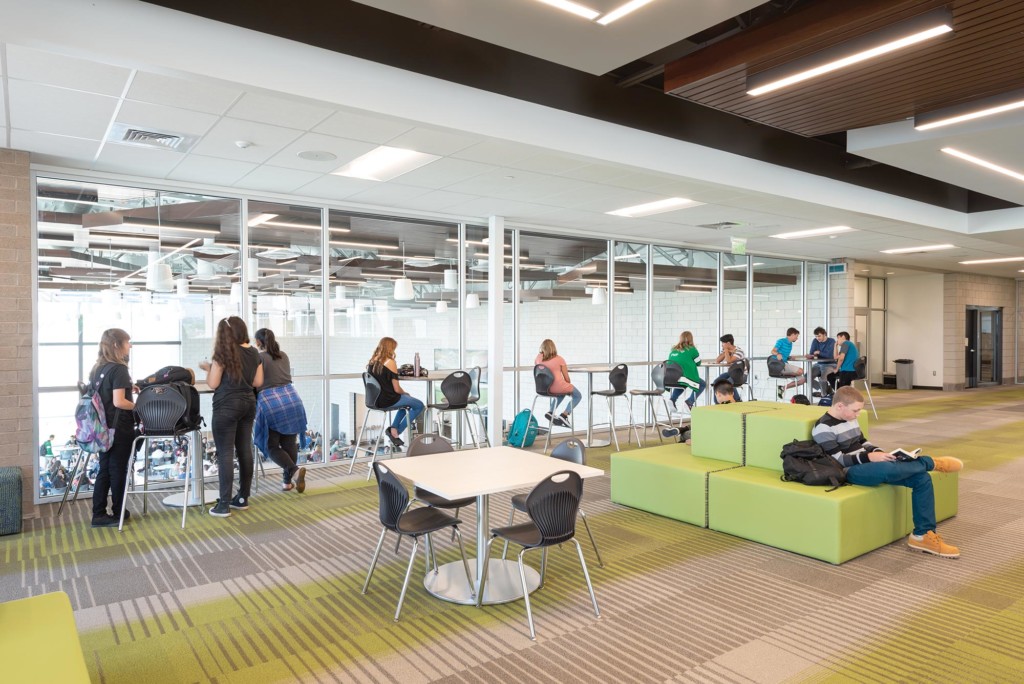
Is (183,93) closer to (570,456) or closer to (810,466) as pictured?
(570,456)

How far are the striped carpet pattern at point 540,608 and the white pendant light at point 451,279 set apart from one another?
3646mm

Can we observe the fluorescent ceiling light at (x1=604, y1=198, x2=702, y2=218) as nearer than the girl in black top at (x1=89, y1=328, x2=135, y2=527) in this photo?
No

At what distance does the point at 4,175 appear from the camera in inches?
204

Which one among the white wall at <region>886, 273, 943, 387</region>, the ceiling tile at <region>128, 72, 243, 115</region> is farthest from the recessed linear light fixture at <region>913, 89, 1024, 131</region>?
Answer: the white wall at <region>886, 273, 943, 387</region>

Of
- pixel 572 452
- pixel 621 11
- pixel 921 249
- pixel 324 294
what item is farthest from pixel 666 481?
pixel 921 249

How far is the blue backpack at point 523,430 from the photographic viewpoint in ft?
27.0

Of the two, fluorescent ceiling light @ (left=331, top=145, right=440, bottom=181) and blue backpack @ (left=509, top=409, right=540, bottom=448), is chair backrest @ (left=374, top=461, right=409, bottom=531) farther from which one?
blue backpack @ (left=509, top=409, right=540, bottom=448)

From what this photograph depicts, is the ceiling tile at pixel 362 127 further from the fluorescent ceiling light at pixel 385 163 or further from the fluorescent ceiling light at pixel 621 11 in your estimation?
the fluorescent ceiling light at pixel 621 11

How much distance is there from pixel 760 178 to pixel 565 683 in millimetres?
5714

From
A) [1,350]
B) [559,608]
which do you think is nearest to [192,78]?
[1,350]

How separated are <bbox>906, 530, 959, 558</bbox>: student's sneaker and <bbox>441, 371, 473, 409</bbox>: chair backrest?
4.11 m

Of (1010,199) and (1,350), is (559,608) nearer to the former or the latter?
(1,350)

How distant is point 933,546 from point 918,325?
46.7ft

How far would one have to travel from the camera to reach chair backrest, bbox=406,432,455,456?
14.8 feet
